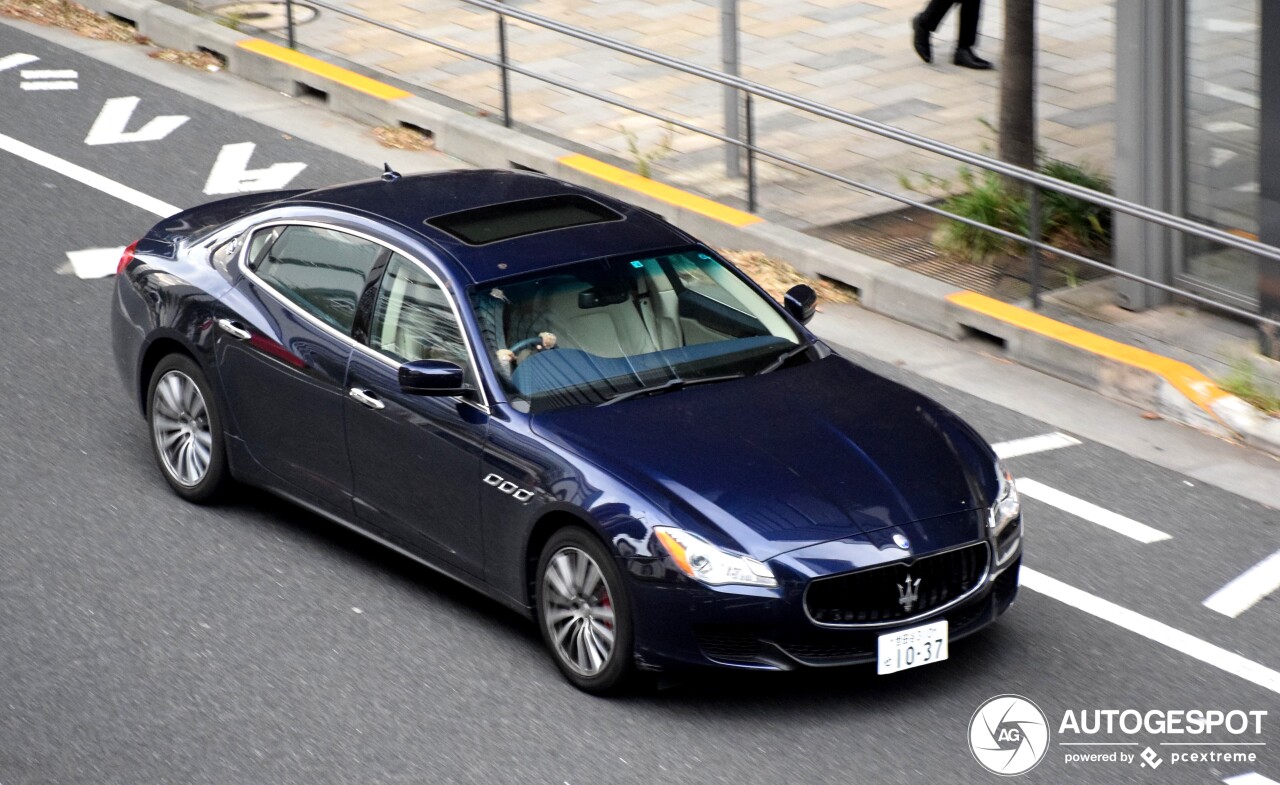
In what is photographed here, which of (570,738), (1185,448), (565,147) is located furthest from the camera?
(565,147)

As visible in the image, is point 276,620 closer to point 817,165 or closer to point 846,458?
point 846,458

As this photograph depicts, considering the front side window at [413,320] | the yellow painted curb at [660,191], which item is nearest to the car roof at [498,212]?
the front side window at [413,320]

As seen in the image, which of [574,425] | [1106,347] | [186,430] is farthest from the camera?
[1106,347]

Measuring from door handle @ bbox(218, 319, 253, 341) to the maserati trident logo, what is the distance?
10.6 feet

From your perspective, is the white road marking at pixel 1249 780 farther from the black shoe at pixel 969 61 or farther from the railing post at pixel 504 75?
the black shoe at pixel 969 61

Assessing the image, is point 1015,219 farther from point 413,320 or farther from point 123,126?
point 123,126

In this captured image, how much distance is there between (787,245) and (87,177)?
203 inches

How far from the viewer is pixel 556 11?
17.8 metres

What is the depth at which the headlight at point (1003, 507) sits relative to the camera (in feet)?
23.2

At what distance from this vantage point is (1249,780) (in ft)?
21.4

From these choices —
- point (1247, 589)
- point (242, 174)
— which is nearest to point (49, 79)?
point (242, 174)

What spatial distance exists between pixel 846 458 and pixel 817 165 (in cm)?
676

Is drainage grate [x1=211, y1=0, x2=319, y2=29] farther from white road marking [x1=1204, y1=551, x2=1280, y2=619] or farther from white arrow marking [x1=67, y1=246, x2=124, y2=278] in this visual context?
white road marking [x1=1204, y1=551, x2=1280, y2=619]

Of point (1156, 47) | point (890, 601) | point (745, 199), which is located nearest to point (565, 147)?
point (745, 199)
